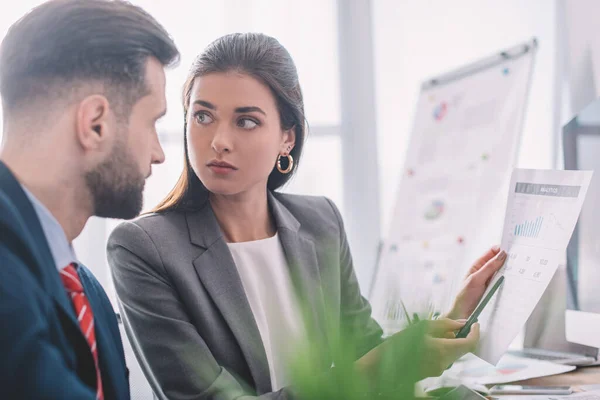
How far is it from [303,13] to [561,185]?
2.22 m

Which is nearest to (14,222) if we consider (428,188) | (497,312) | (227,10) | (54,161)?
(54,161)

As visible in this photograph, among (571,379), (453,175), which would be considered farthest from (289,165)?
(453,175)

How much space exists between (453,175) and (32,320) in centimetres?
204

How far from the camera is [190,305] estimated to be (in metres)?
1.44

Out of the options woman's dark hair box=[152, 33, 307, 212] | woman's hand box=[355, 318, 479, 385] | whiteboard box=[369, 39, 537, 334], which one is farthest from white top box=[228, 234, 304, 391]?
woman's hand box=[355, 318, 479, 385]

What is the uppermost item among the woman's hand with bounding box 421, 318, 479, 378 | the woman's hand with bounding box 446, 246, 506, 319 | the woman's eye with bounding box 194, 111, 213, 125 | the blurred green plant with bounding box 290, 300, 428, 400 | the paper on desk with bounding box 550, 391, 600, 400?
the woman's eye with bounding box 194, 111, 213, 125

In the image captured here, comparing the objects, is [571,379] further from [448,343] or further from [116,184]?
[116,184]

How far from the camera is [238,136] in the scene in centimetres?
151

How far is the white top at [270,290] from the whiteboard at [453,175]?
2.79 feet

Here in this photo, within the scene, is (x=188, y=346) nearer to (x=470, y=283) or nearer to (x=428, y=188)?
(x=470, y=283)

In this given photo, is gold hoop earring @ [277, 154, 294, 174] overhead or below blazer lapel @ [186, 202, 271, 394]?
overhead

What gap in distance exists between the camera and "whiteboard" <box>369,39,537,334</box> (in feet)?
7.90

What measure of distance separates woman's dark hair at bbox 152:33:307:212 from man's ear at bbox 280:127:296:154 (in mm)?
17

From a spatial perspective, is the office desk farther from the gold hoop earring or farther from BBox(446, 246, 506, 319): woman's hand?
the gold hoop earring
